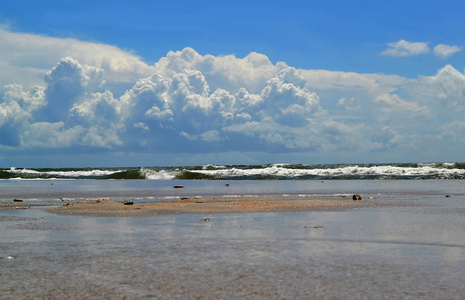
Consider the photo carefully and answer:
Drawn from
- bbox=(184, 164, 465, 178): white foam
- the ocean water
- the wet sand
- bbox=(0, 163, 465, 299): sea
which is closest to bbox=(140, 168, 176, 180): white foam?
bbox=(184, 164, 465, 178): white foam

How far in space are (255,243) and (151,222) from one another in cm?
737

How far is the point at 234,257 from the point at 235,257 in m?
0.02

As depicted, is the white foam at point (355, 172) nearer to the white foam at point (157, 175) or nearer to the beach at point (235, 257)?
the white foam at point (157, 175)

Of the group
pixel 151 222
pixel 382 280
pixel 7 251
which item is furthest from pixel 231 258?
pixel 151 222

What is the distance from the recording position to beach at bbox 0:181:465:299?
9.36 m

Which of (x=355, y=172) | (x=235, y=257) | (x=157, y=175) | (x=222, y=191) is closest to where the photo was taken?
(x=235, y=257)

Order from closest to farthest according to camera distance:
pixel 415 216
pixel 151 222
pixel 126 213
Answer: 1. pixel 151 222
2. pixel 415 216
3. pixel 126 213

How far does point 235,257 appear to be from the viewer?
12.7 m

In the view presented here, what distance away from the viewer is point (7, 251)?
45.5ft

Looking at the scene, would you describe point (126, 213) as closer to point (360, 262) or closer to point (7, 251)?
point (7, 251)

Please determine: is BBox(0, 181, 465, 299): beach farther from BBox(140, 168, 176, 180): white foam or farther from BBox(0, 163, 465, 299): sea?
BBox(140, 168, 176, 180): white foam

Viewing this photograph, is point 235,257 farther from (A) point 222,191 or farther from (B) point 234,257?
(A) point 222,191

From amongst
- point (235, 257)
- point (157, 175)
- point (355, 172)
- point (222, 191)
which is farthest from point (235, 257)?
point (157, 175)

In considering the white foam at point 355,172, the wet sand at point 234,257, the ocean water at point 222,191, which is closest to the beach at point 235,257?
the wet sand at point 234,257
